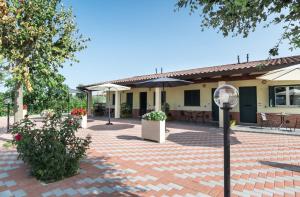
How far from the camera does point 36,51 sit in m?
6.30

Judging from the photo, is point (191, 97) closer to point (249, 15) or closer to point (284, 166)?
point (284, 166)

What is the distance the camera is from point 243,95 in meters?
12.1

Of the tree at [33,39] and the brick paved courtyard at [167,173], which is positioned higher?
the tree at [33,39]

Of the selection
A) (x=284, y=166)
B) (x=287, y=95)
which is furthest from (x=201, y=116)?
(x=284, y=166)

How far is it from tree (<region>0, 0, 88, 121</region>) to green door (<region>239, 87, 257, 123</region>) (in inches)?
371

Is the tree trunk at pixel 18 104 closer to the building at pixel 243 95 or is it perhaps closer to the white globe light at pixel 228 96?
the white globe light at pixel 228 96

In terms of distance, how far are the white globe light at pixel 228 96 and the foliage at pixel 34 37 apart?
5.72m

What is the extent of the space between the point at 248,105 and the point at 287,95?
194 centimetres

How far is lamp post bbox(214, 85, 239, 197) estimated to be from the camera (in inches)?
85.3

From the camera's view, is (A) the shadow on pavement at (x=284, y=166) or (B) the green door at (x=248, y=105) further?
(B) the green door at (x=248, y=105)

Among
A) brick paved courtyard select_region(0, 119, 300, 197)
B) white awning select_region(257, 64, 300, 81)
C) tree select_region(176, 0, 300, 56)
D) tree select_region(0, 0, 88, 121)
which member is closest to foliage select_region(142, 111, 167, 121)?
brick paved courtyard select_region(0, 119, 300, 197)

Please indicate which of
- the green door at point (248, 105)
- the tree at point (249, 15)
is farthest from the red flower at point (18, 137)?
the green door at point (248, 105)

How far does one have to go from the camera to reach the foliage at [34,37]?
19.1 feet

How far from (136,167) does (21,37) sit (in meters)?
4.81
